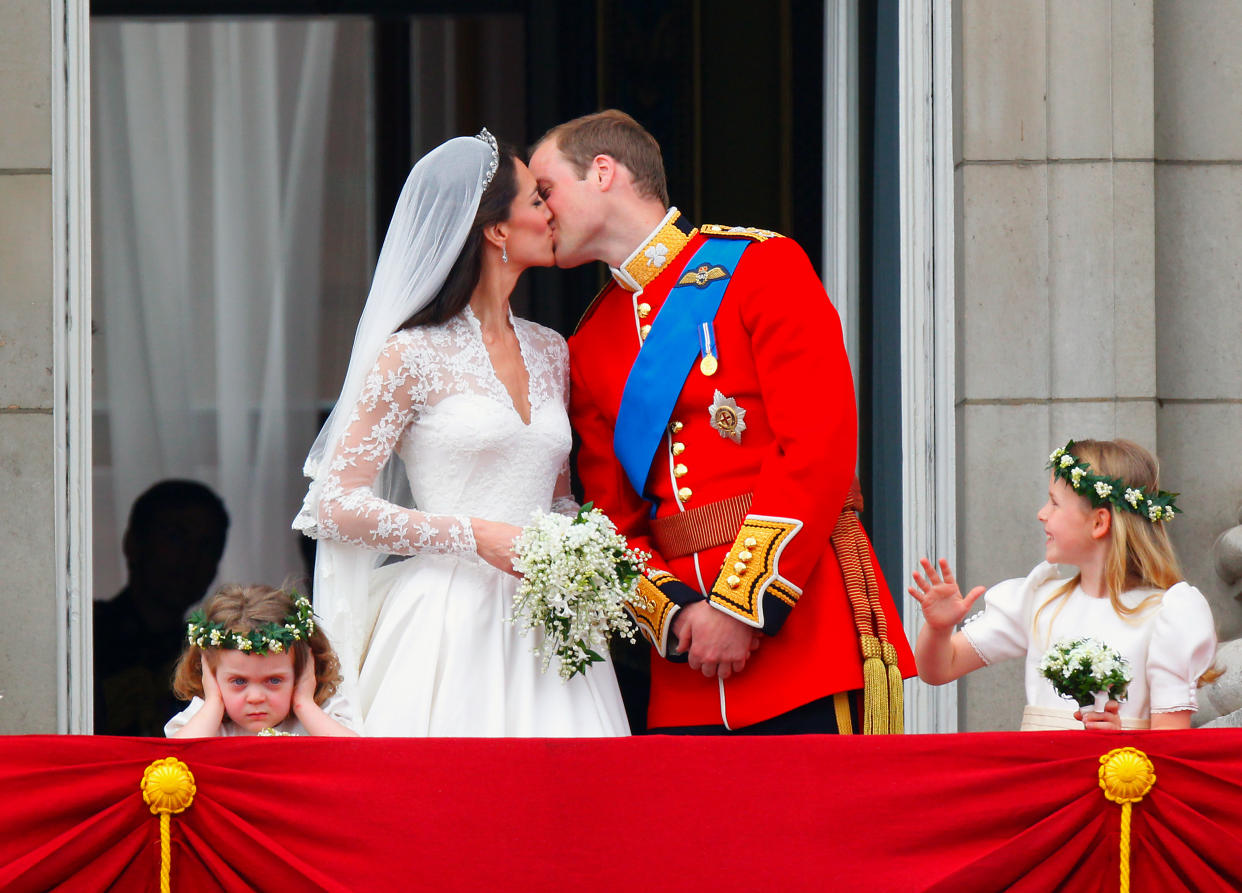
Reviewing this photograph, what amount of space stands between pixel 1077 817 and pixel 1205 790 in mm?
211

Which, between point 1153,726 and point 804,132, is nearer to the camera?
point 1153,726

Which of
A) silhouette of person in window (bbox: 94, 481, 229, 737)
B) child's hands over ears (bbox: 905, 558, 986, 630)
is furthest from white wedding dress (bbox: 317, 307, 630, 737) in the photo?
silhouette of person in window (bbox: 94, 481, 229, 737)

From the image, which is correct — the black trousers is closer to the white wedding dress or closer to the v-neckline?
the white wedding dress

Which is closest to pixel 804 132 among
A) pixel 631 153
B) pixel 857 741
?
pixel 631 153

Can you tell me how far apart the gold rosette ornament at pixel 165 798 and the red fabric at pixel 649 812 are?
15 millimetres

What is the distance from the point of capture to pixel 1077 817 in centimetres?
289

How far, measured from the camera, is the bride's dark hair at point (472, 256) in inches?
151

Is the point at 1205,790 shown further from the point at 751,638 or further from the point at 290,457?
the point at 290,457

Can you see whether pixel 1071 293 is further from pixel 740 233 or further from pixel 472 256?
pixel 472 256

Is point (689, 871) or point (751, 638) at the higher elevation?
point (751, 638)

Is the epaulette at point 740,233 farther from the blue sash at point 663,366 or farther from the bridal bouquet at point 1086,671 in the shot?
the bridal bouquet at point 1086,671

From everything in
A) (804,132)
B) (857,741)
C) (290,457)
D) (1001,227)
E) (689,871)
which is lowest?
(689,871)

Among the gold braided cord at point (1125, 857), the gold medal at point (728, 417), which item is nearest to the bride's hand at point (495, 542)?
the gold medal at point (728, 417)

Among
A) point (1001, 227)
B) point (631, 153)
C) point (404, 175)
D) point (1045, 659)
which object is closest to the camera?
point (1045, 659)
